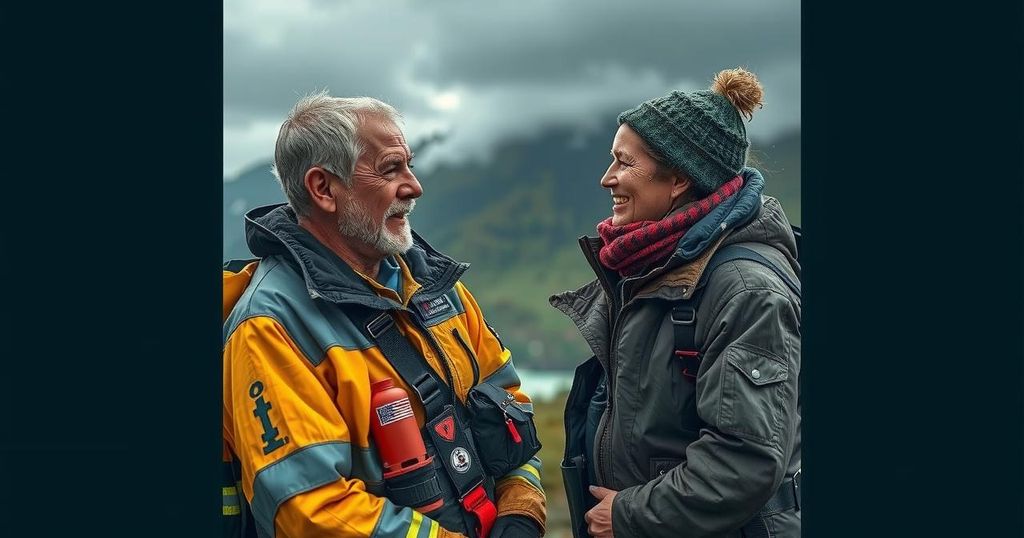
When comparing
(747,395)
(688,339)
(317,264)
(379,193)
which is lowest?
(747,395)

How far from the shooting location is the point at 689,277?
10.6 feet

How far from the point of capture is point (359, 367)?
324cm

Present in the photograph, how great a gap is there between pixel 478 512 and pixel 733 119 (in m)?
1.71

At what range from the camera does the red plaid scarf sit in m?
3.38

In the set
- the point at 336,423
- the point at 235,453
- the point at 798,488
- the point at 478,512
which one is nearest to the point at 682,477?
the point at 798,488

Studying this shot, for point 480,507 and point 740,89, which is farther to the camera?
point 740,89

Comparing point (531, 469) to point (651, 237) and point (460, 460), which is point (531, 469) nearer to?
point (460, 460)

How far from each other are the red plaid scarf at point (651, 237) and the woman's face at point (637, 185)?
0.18 feet

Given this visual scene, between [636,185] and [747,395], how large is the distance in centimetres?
90

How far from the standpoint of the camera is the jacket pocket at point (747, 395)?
3.03 m

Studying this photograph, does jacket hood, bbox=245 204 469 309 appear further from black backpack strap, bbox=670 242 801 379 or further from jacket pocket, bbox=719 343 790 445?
jacket pocket, bbox=719 343 790 445

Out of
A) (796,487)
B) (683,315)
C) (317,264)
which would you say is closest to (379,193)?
(317,264)

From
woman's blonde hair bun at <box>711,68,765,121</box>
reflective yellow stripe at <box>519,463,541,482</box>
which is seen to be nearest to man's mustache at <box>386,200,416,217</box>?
reflective yellow stripe at <box>519,463,541,482</box>

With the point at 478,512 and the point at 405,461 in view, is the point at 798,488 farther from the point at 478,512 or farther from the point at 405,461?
the point at 405,461
